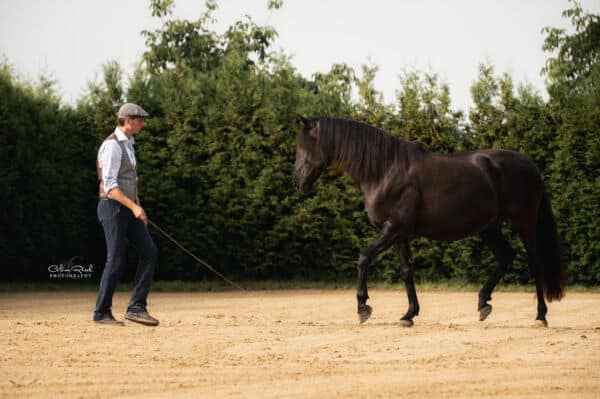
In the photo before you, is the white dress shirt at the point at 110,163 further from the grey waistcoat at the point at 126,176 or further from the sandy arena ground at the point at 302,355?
the sandy arena ground at the point at 302,355

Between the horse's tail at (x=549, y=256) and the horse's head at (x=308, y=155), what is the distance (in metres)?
2.59

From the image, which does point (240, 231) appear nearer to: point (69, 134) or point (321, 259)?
point (321, 259)

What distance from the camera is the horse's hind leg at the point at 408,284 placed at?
860 cm

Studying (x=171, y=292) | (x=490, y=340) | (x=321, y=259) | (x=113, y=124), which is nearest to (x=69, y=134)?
(x=113, y=124)

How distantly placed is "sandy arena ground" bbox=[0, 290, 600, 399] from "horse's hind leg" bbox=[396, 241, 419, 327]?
0.14 meters

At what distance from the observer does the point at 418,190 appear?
8711 millimetres

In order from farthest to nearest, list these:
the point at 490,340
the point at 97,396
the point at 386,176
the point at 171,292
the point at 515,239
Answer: the point at 171,292
the point at 515,239
the point at 386,176
the point at 490,340
the point at 97,396

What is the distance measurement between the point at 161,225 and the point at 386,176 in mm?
7152

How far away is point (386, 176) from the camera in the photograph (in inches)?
343

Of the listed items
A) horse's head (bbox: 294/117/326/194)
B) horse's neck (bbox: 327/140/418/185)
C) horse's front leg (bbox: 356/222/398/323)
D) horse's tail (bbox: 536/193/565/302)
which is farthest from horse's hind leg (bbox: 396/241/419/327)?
horse's tail (bbox: 536/193/565/302)

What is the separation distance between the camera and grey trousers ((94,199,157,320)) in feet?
27.0

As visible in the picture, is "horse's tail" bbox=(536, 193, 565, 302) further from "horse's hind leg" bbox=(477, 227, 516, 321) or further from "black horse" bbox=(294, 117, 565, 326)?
"horse's hind leg" bbox=(477, 227, 516, 321)

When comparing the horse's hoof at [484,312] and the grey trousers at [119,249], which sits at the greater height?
the grey trousers at [119,249]

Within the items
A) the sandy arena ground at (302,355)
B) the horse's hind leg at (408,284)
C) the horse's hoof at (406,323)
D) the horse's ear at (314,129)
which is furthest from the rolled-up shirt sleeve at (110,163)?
the horse's hoof at (406,323)
